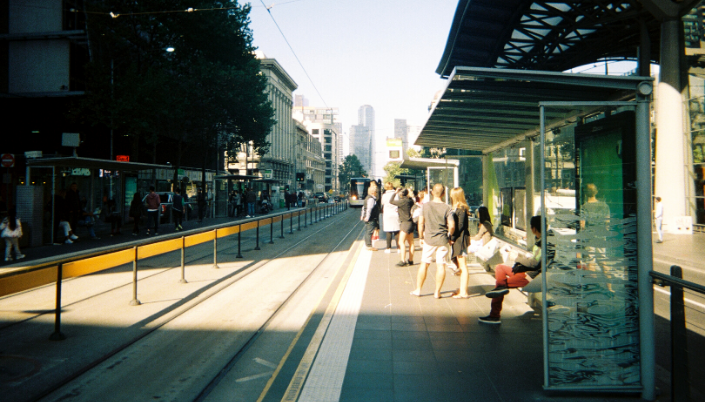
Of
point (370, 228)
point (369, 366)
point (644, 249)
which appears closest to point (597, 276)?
point (644, 249)

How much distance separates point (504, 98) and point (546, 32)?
24.1 metres

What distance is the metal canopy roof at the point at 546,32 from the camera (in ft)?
72.5

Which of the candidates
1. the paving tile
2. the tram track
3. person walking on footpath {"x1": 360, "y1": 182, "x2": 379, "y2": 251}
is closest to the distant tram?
person walking on footpath {"x1": 360, "y1": 182, "x2": 379, "y2": 251}

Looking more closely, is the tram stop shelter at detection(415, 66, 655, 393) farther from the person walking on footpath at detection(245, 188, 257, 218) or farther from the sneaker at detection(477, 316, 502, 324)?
the person walking on footpath at detection(245, 188, 257, 218)

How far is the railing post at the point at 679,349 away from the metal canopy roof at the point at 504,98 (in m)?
1.66

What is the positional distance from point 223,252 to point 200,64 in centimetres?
1489

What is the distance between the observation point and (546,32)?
2645 cm

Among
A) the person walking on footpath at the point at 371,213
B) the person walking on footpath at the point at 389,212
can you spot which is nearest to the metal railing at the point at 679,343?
the person walking on footpath at the point at 389,212

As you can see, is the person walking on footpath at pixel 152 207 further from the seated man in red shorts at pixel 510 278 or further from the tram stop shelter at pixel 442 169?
the seated man in red shorts at pixel 510 278

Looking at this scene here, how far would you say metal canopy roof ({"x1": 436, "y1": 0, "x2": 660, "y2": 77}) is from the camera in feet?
72.5

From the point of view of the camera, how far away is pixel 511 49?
94.8ft

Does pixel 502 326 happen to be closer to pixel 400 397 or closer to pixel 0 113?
pixel 400 397

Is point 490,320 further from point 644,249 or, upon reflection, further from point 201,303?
point 201,303

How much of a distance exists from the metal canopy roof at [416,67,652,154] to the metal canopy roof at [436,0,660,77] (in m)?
15.2
